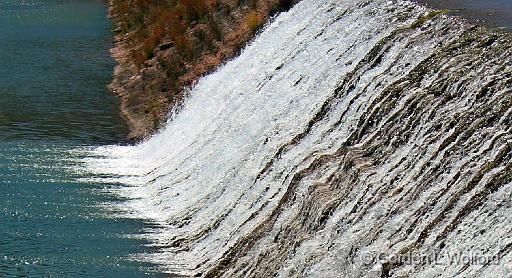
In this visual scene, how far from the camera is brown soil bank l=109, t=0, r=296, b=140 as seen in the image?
99.8ft

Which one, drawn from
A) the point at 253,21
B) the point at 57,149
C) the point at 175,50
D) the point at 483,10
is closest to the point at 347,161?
the point at 483,10

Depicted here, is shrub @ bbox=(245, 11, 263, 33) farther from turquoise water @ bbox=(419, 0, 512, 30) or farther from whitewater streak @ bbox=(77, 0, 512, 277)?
turquoise water @ bbox=(419, 0, 512, 30)

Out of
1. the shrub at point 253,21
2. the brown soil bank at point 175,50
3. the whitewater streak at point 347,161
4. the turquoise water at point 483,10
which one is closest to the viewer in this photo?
the whitewater streak at point 347,161

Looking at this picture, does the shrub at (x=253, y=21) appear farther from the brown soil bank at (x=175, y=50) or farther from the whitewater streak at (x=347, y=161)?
the whitewater streak at (x=347, y=161)

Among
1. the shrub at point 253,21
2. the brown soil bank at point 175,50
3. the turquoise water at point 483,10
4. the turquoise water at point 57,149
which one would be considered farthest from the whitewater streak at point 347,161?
the brown soil bank at point 175,50


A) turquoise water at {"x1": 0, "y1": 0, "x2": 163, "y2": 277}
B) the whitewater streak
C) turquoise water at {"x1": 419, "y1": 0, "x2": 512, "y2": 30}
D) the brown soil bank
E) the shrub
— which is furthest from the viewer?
the brown soil bank

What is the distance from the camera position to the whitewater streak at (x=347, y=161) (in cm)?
1312

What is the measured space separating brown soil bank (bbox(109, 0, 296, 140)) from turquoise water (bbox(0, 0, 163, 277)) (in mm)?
694

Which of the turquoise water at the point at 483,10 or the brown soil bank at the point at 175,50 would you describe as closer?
the turquoise water at the point at 483,10

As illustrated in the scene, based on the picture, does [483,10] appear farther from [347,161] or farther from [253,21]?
[253,21]

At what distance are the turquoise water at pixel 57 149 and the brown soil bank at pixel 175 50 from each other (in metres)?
0.69

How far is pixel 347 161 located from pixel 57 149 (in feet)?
42.3

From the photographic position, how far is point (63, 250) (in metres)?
19.3

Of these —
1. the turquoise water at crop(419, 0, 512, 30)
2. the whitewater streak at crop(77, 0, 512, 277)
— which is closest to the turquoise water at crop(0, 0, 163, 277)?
the whitewater streak at crop(77, 0, 512, 277)
